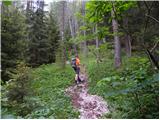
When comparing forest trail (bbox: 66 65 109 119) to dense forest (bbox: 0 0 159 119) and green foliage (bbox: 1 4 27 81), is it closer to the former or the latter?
dense forest (bbox: 0 0 159 119)

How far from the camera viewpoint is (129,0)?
318cm

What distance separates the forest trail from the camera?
7.13 meters

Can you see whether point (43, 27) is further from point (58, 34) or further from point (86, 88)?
point (86, 88)

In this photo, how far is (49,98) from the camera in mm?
9258

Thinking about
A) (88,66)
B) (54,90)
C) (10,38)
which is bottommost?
(54,90)

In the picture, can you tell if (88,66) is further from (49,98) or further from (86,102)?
(86,102)

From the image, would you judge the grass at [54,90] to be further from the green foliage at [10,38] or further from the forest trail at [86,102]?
the green foliage at [10,38]

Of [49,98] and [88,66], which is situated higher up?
[88,66]

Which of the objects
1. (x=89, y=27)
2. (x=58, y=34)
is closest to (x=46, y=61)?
(x=58, y=34)

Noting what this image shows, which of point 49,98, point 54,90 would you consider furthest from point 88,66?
→ point 49,98

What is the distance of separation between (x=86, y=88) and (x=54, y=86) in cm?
144

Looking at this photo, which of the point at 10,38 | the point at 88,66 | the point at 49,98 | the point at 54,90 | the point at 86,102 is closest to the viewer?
the point at 86,102

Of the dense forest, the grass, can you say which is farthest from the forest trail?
the grass

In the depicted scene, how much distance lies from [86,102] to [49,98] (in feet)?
4.53
